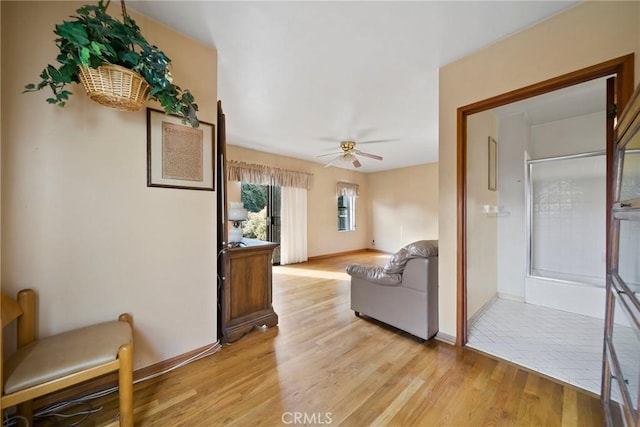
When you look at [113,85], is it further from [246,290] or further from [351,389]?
[351,389]

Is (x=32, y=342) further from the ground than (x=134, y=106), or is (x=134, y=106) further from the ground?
(x=134, y=106)

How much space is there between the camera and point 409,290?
2227mm

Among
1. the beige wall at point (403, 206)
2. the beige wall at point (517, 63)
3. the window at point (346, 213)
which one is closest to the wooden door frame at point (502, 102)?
the beige wall at point (517, 63)

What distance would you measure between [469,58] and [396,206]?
5.18m

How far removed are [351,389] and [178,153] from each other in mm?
2019

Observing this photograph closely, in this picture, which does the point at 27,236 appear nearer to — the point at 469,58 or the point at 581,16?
the point at 469,58

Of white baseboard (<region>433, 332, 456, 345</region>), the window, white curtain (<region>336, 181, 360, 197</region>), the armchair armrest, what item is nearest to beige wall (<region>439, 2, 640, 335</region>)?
white baseboard (<region>433, 332, 456, 345</region>)

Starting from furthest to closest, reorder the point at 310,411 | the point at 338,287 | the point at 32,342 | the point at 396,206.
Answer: the point at 396,206 → the point at 338,287 → the point at 310,411 → the point at 32,342

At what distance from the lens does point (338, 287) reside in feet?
12.6

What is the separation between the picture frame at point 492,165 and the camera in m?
3.06

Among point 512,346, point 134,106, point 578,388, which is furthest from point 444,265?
point 134,106

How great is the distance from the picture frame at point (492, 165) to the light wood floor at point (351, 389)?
84.6 inches

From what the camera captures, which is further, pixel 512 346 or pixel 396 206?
pixel 396 206

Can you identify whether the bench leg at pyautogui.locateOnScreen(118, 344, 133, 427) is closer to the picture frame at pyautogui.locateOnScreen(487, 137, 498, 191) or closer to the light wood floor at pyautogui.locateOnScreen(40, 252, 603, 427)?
the light wood floor at pyautogui.locateOnScreen(40, 252, 603, 427)
